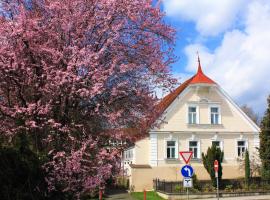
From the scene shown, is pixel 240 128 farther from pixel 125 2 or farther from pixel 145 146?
pixel 125 2

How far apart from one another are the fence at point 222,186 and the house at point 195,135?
2.01 meters

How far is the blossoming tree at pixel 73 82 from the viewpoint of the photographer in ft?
36.3

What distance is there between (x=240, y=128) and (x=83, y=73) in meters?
28.8

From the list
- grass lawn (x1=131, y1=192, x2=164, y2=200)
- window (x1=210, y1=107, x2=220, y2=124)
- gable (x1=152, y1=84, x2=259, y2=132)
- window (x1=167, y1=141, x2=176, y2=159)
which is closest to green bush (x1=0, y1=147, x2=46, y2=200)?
grass lawn (x1=131, y1=192, x2=164, y2=200)

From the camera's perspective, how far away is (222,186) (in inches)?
1249

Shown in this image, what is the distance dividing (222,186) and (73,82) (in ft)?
75.7

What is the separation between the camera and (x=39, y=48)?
36.9 feet

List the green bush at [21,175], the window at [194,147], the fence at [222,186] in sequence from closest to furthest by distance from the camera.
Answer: the green bush at [21,175], the fence at [222,186], the window at [194,147]

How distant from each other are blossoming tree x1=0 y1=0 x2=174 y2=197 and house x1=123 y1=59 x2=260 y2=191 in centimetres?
2290

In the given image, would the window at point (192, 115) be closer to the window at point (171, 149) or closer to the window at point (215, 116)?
the window at point (215, 116)

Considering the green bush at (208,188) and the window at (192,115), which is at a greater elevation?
the window at (192,115)

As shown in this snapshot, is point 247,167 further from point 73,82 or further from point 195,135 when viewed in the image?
point 73,82

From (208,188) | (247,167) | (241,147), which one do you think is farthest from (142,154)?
(241,147)

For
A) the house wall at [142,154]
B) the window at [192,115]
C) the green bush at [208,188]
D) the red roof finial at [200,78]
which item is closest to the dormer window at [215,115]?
the window at [192,115]
